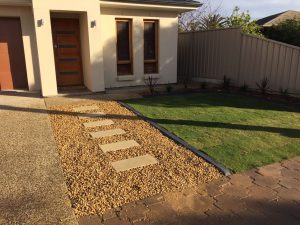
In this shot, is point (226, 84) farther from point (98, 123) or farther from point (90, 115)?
point (98, 123)

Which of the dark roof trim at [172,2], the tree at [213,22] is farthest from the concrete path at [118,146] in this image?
A: the tree at [213,22]

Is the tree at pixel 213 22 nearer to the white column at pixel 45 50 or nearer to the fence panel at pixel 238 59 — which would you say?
the fence panel at pixel 238 59

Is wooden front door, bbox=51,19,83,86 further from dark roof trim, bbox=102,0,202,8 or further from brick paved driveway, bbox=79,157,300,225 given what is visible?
brick paved driveway, bbox=79,157,300,225

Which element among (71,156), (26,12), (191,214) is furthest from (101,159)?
(26,12)

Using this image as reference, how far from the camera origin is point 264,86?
9.23 meters

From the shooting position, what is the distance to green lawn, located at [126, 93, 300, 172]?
4500 millimetres

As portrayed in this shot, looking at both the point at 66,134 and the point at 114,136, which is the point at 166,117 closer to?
the point at 114,136

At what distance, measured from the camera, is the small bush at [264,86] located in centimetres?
926

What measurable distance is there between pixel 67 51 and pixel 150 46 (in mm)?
3273

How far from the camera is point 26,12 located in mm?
8891

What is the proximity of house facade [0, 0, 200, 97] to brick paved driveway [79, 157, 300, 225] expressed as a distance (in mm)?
6770

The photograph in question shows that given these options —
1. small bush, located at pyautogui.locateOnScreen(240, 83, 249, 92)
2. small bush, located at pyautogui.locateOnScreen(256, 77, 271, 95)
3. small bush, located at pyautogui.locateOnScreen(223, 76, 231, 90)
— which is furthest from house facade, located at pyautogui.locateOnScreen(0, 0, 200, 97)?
small bush, located at pyautogui.locateOnScreen(256, 77, 271, 95)

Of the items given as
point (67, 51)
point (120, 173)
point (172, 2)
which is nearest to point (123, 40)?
point (67, 51)

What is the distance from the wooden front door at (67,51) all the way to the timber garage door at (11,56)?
1.14 m
